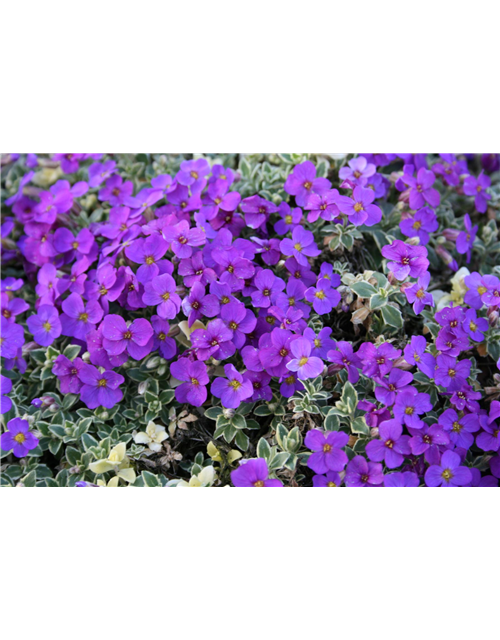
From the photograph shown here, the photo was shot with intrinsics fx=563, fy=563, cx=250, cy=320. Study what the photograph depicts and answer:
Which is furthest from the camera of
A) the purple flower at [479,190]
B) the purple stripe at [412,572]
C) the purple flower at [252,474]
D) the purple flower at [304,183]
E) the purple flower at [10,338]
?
the purple flower at [479,190]

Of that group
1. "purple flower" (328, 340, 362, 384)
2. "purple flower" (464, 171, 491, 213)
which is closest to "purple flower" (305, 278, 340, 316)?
"purple flower" (328, 340, 362, 384)

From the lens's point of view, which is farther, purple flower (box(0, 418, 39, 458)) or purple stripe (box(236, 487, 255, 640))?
purple flower (box(0, 418, 39, 458))

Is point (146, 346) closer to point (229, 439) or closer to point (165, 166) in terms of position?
point (229, 439)

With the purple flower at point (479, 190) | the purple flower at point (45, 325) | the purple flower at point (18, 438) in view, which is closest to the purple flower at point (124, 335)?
the purple flower at point (45, 325)

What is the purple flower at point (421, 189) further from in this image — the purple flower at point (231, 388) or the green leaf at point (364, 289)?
the purple flower at point (231, 388)

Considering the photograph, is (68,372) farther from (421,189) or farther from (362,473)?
(421,189)

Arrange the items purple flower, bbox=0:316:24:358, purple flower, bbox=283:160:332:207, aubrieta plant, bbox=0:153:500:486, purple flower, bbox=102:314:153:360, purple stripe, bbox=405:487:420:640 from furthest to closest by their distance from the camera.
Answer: purple flower, bbox=283:160:332:207
purple flower, bbox=0:316:24:358
purple flower, bbox=102:314:153:360
aubrieta plant, bbox=0:153:500:486
purple stripe, bbox=405:487:420:640

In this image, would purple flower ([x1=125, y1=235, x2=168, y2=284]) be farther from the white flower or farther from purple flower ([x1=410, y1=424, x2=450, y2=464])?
purple flower ([x1=410, y1=424, x2=450, y2=464])

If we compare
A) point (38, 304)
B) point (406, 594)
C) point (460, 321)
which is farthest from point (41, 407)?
point (460, 321)
